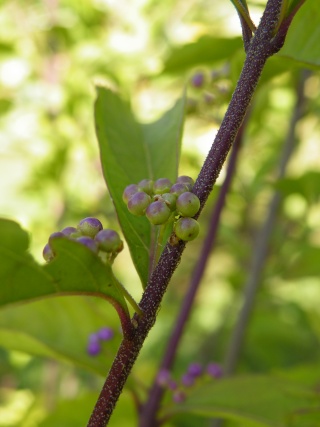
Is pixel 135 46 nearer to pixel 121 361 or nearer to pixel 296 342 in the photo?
pixel 296 342

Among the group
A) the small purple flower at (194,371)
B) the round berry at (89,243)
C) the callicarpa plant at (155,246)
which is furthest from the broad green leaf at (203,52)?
the round berry at (89,243)

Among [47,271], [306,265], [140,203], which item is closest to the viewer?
[47,271]

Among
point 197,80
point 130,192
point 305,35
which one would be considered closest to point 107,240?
point 130,192

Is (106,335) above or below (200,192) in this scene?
above

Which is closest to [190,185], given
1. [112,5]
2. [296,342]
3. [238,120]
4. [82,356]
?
[238,120]

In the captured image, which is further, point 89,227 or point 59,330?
point 59,330

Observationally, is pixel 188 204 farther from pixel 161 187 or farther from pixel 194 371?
pixel 194 371

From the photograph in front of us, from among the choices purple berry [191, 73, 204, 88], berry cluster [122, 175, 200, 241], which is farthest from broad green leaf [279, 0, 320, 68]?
purple berry [191, 73, 204, 88]
